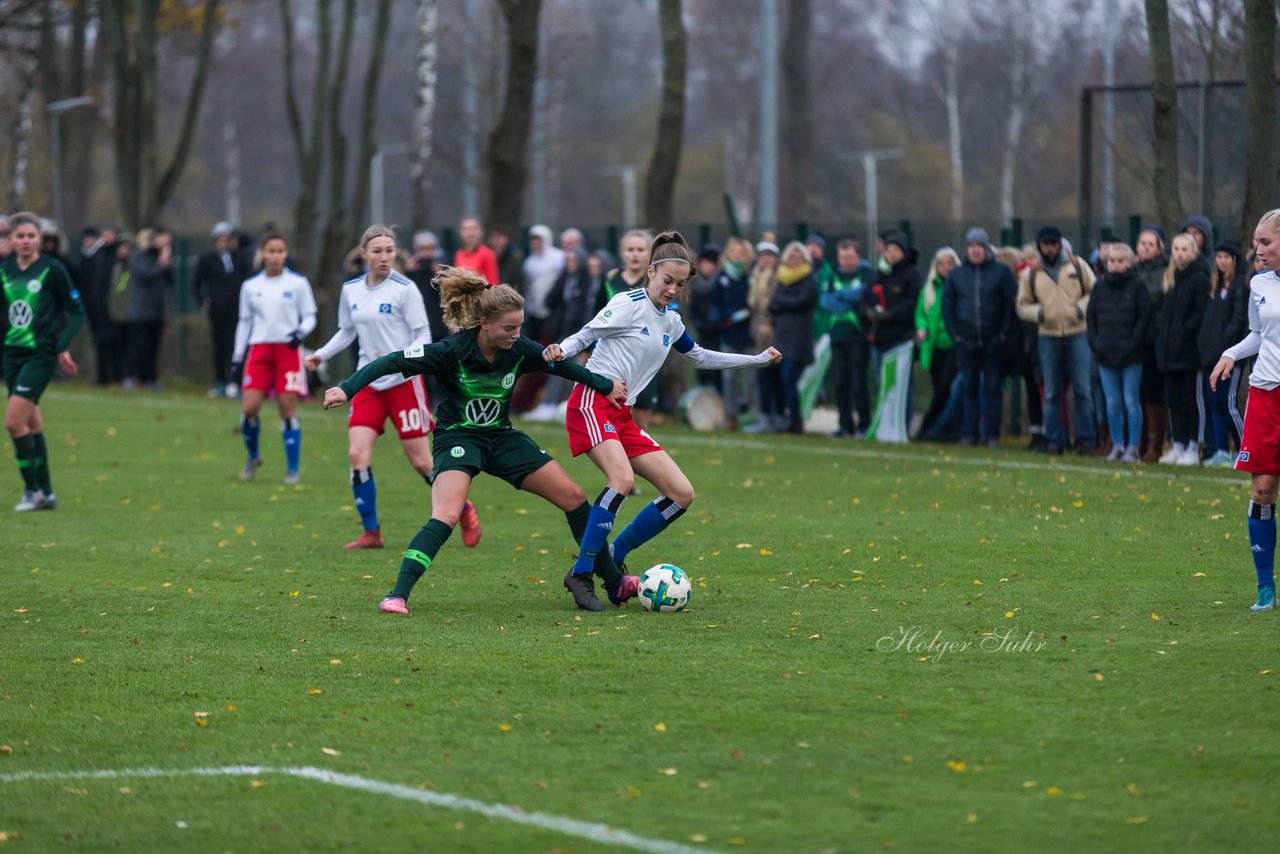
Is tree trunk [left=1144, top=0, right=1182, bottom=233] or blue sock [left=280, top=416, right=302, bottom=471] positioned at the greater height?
tree trunk [left=1144, top=0, right=1182, bottom=233]

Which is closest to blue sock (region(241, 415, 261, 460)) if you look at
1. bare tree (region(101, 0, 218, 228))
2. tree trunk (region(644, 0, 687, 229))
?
tree trunk (region(644, 0, 687, 229))

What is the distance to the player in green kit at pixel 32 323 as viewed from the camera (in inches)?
527

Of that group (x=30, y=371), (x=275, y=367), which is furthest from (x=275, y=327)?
(x=30, y=371)

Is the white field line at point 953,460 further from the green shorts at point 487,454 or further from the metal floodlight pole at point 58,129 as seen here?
the metal floodlight pole at point 58,129

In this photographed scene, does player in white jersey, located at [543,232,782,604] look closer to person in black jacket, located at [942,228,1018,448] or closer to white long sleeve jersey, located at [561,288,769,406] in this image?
white long sleeve jersey, located at [561,288,769,406]

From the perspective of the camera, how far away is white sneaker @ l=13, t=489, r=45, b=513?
555 inches

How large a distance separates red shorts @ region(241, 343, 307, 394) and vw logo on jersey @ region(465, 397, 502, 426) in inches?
246

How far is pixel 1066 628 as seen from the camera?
8.34 meters

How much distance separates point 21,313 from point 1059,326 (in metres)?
9.30

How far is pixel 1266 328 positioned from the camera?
28.3ft

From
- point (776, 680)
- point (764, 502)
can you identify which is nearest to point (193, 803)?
point (776, 680)

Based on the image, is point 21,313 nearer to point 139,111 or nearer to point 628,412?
point 628,412

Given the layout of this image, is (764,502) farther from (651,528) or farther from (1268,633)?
(1268,633)

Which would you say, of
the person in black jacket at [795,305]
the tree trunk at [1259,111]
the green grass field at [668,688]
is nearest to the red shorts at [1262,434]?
the green grass field at [668,688]
